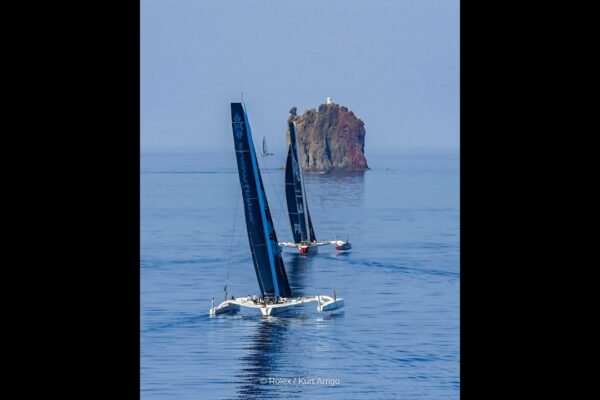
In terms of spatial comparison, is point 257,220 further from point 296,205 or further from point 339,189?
point 296,205

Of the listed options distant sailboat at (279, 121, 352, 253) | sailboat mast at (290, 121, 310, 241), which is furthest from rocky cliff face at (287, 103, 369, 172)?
distant sailboat at (279, 121, 352, 253)

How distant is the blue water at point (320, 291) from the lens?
12.8 m

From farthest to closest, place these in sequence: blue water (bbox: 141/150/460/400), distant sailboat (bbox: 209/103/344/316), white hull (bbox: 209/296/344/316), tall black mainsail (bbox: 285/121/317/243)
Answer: tall black mainsail (bbox: 285/121/317/243), distant sailboat (bbox: 209/103/344/316), white hull (bbox: 209/296/344/316), blue water (bbox: 141/150/460/400)

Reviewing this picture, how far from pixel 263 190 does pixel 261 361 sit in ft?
13.0

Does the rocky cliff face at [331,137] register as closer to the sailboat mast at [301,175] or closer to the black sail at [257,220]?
the sailboat mast at [301,175]

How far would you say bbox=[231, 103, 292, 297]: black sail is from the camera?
16.1m

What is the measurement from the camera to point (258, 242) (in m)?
17.1

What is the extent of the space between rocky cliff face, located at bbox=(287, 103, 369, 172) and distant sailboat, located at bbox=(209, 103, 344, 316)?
27.7 inches

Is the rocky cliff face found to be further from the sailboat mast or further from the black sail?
the black sail

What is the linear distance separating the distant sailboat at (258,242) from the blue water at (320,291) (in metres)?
0.17
